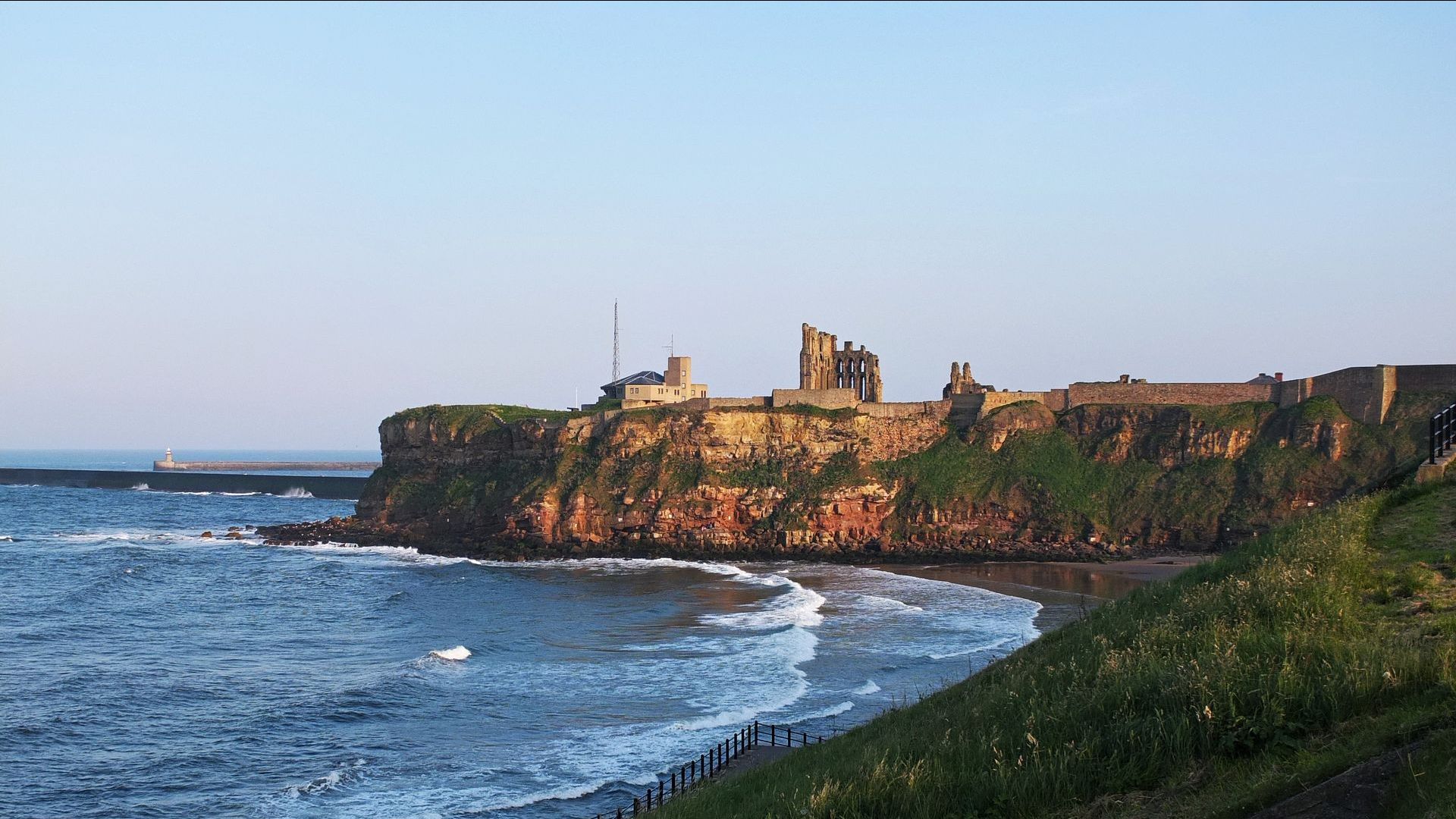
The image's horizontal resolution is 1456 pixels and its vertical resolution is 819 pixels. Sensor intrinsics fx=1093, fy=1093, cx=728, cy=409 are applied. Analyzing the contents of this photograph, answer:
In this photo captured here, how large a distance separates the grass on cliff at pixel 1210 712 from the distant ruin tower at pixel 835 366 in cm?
7372

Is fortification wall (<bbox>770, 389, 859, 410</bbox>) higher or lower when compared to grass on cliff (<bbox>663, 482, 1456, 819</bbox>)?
higher

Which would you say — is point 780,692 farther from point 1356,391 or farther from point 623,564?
point 1356,391

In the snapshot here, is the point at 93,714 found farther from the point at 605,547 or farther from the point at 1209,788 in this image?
the point at 605,547

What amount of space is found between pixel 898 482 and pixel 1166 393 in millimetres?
20363

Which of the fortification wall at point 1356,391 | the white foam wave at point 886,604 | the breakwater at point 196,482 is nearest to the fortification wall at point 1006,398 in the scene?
the fortification wall at point 1356,391

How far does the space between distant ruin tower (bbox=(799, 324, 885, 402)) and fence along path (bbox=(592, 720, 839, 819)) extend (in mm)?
64116

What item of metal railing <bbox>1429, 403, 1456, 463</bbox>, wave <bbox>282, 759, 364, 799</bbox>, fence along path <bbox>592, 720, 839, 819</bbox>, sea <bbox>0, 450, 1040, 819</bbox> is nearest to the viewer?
metal railing <bbox>1429, 403, 1456, 463</bbox>

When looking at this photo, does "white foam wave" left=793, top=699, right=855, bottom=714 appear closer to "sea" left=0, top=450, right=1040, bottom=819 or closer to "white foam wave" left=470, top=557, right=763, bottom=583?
"sea" left=0, top=450, right=1040, bottom=819

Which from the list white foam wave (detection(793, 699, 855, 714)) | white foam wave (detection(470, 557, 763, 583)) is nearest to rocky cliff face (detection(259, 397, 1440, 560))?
white foam wave (detection(470, 557, 763, 583))

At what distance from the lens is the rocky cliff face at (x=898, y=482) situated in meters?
68.2

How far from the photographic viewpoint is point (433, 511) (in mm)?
83875

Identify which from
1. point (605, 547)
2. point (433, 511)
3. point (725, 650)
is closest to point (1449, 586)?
point (725, 650)

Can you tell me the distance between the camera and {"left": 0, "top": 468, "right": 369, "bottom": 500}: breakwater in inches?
5620

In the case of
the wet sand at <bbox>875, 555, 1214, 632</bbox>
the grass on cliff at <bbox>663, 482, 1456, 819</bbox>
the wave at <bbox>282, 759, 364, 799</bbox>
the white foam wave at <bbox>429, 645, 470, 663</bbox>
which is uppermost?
the grass on cliff at <bbox>663, 482, 1456, 819</bbox>
